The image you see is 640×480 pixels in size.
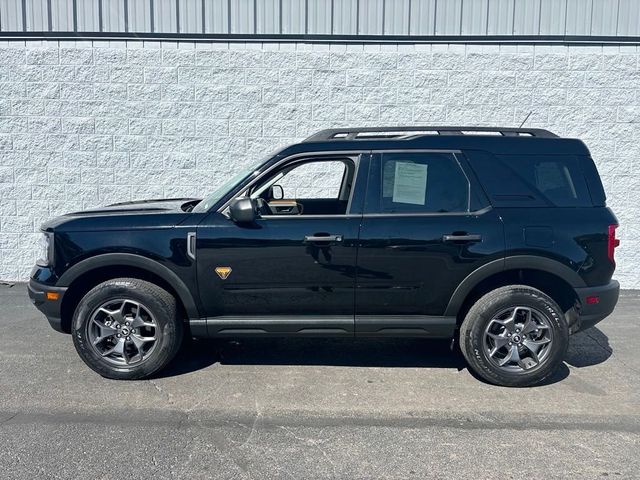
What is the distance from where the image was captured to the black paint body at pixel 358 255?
425 cm

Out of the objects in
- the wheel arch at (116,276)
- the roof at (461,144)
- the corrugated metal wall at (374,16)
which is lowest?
the wheel arch at (116,276)

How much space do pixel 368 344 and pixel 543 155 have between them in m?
2.44

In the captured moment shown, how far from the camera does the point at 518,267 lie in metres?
4.27

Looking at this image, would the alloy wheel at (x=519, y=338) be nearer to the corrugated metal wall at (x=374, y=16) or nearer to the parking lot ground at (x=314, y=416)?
the parking lot ground at (x=314, y=416)

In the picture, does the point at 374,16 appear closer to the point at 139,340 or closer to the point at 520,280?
the point at 520,280

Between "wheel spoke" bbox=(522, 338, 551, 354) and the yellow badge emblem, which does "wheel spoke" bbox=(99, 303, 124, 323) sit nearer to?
the yellow badge emblem

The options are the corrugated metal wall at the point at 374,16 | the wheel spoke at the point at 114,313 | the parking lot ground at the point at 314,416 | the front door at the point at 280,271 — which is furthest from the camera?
the corrugated metal wall at the point at 374,16

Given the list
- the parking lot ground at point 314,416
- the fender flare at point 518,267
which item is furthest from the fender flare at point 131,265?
the fender flare at point 518,267

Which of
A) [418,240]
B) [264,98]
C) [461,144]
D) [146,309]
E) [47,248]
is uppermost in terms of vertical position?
[264,98]

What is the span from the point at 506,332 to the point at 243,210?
2319 millimetres

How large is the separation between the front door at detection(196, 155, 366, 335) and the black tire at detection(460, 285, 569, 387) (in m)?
1.00

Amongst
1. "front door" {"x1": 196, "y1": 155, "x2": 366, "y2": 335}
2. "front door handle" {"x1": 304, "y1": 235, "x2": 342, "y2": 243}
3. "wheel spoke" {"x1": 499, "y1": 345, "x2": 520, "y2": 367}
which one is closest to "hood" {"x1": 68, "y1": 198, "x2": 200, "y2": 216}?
"front door" {"x1": 196, "y1": 155, "x2": 366, "y2": 335}

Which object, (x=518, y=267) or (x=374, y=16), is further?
(x=374, y=16)

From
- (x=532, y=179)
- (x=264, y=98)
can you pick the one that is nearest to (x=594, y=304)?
(x=532, y=179)
